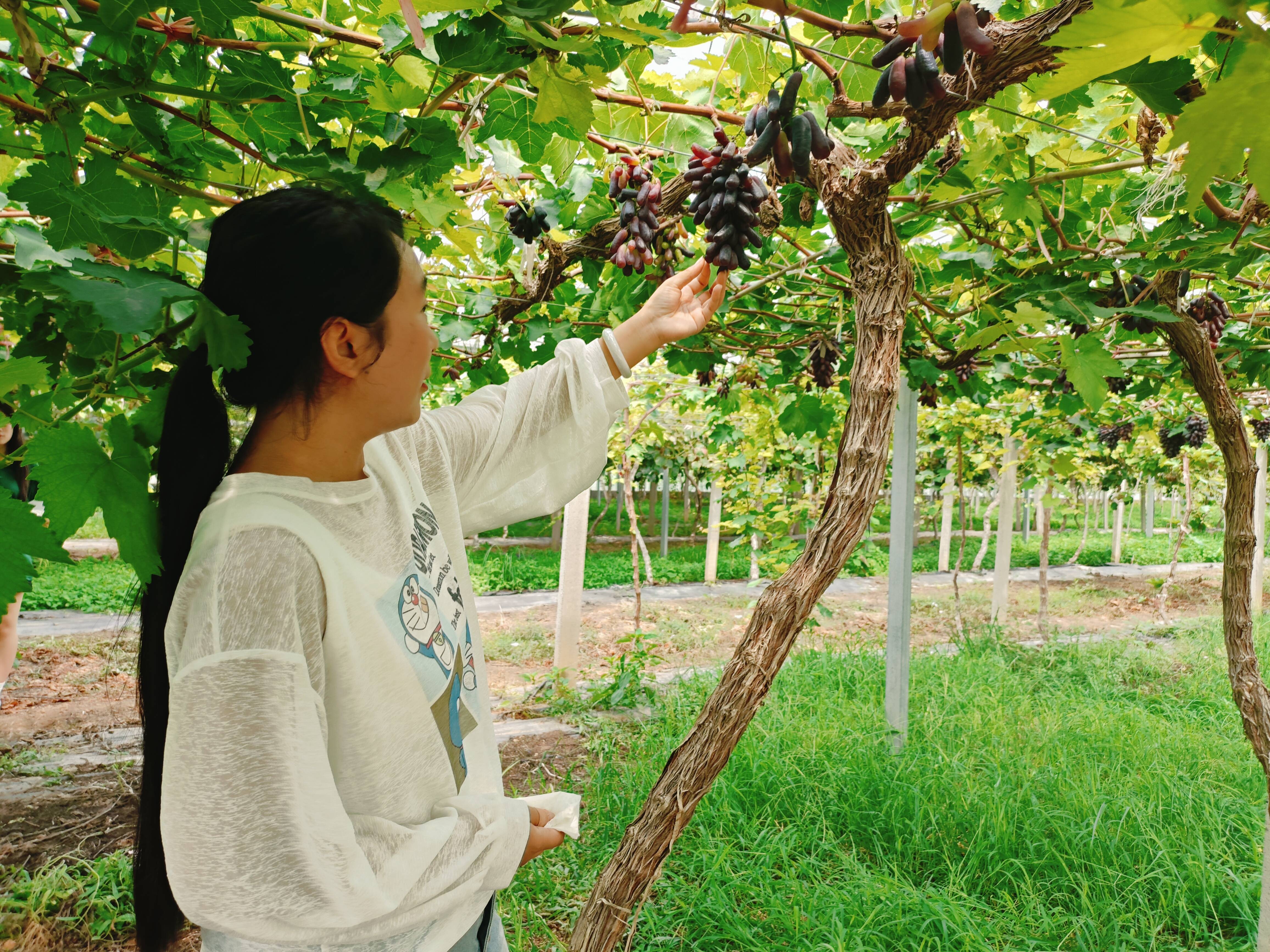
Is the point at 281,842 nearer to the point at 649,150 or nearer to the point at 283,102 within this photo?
the point at 283,102

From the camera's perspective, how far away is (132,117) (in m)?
1.01

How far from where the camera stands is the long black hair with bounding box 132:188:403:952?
83cm

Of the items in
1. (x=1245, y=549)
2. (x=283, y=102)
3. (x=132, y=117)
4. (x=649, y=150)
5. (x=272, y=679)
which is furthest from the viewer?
(x=1245, y=549)

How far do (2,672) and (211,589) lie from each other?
298cm

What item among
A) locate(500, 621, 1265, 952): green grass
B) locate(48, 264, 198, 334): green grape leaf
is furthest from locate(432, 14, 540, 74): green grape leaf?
locate(500, 621, 1265, 952): green grass

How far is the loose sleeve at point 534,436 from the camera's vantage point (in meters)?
1.28

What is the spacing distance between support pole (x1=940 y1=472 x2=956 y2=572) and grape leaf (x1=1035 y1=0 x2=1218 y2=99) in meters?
10.2

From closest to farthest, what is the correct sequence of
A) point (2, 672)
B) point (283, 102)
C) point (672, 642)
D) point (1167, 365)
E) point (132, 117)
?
point (132, 117) < point (283, 102) < point (2, 672) < point (1167, 365) < point (672, 642)

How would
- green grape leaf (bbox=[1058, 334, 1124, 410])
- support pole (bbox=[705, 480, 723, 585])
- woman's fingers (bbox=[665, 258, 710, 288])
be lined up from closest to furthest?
woman's fingers (bbox=[665, 258, 710, 288]) → green grape leaf (bbox=[1058, 334, 1124, 410]) → support pole (bbox=[705, 480, 723, 585])

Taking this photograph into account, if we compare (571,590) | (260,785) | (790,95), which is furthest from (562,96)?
(571,590)

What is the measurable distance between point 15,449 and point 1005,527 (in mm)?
7716

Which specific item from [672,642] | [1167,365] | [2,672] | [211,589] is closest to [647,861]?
[211,589]

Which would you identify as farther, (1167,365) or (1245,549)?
(1167,365)

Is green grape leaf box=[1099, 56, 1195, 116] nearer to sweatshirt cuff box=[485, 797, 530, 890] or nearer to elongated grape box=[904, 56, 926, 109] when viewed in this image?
elongated grape box=[904, 56, 926, 109]
